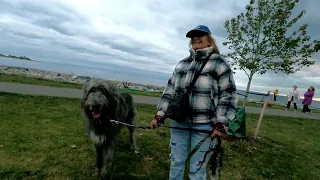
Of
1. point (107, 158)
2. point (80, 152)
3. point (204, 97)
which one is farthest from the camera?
point (80, 152)

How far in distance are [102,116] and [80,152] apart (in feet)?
7.88

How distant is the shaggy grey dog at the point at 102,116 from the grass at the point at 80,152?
671 millimetres

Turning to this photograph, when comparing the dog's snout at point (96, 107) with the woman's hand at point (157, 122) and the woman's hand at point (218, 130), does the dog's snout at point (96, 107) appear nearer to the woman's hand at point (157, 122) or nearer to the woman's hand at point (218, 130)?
the woman's hand at point (157, 122)

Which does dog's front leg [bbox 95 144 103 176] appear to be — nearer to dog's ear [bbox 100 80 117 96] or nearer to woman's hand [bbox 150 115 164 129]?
dog's ear [bbox 100 80 117 96]

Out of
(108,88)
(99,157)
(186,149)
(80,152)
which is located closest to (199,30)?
(186,149)

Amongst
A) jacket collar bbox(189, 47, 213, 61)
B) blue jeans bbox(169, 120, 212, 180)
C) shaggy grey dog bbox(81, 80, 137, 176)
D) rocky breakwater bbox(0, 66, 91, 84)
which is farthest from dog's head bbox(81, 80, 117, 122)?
rocky breakwater bbox(0, 66, 91, 84)

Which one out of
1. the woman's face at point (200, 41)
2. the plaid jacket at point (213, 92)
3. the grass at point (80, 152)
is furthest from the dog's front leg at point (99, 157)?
the woman's face at point (200, 41)

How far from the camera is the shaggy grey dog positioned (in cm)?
455

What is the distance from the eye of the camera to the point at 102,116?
15.8 ft

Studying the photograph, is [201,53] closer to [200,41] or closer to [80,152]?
[200,41]

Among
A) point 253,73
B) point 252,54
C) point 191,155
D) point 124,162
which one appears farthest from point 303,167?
point 191,155

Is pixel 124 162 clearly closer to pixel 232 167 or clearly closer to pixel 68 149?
pixel 68 149

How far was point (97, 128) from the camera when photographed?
500 centimetres

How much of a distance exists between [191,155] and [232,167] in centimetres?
403
